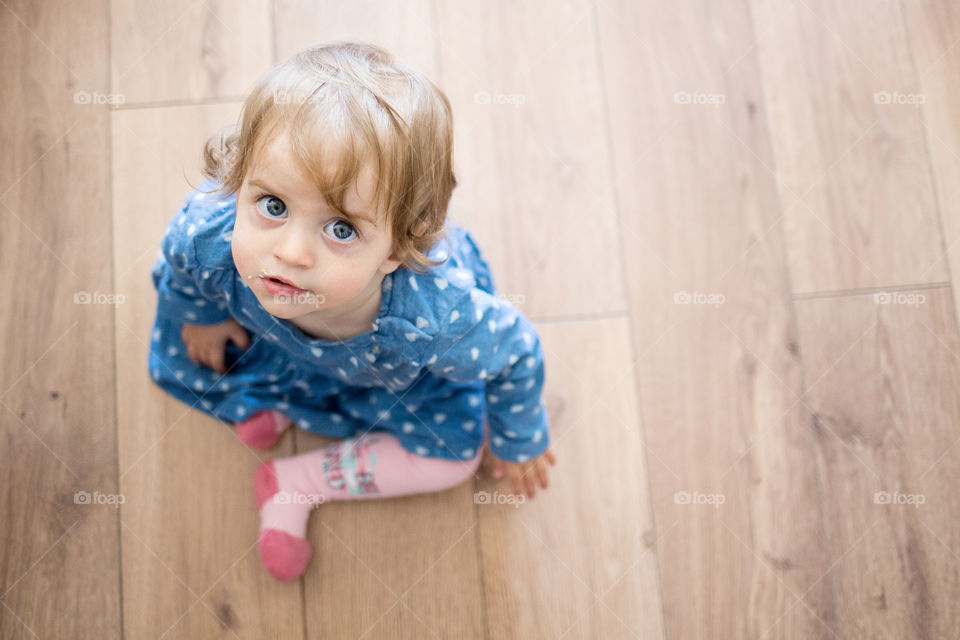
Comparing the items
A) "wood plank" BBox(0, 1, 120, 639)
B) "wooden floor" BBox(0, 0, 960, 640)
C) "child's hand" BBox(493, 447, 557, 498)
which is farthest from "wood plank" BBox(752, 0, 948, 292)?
"wood plank" BBox(0, 1, 120, 639)

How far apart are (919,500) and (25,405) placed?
1.23m

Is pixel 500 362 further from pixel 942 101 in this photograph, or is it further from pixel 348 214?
pixel 942 101

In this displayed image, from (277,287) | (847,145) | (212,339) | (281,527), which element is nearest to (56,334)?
(212,339)

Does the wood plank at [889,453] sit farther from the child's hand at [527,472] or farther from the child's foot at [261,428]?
the child's foot at [261,428]

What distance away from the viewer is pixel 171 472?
1.03m

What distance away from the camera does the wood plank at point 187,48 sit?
110cm

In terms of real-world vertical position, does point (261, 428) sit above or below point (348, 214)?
below

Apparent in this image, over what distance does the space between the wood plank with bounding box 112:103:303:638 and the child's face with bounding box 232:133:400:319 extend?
426mm

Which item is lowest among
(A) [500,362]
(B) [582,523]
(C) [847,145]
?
(B) [582,523]

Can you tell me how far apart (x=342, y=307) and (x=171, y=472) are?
1.34ft

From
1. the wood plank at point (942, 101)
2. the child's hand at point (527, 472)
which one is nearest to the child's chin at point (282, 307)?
the child's hand at point (527, 472)

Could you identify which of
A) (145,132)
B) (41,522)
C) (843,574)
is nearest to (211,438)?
(41,522)

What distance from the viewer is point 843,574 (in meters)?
1.04

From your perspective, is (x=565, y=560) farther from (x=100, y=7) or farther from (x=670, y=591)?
(x=100, y=7)
